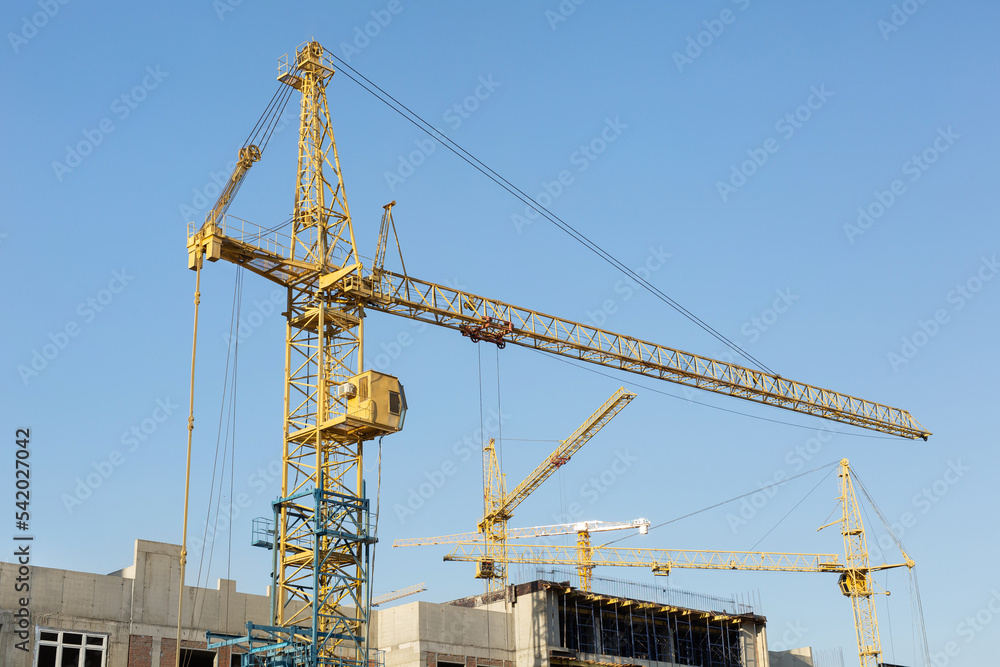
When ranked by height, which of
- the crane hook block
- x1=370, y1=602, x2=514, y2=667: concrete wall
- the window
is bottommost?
the window

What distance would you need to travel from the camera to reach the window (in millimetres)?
45219

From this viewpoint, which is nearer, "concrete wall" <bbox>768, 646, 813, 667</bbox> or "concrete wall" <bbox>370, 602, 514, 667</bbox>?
"concrete wall" <bbox>370, 602, 514, 667</bbox>

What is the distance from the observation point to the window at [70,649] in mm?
45219

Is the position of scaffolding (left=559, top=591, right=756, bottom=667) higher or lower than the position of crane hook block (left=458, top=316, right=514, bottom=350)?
lower

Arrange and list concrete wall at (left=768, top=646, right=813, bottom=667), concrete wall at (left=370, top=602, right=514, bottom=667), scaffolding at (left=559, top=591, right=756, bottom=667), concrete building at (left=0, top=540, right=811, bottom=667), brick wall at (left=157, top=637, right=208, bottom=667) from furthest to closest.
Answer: concrete wall at (left=768, top=646, right=813, bottom=667)
scaffolding at (left=559, top=591, right=756, bottom=667)
concrete wall at (left=370, top=602, right=514, bottom=667)
brick wall at (left=157, top=637, right=208, bottom=667)
concrete building at (left=0, top=540, right=811, bottom=667)

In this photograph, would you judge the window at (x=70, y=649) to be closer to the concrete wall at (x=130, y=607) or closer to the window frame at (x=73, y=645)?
the window frame at (x=73, y=645)

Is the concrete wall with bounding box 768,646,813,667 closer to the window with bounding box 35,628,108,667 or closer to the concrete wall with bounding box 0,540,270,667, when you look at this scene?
the concrete wall with bounding box 0,540,270,667

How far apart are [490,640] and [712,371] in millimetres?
29707

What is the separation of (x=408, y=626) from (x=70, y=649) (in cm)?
1748

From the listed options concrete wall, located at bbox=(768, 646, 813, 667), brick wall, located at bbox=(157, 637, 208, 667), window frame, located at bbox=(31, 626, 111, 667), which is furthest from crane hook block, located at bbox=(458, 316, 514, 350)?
concrete wall, located at bbox=(768, 646, 813, 667)

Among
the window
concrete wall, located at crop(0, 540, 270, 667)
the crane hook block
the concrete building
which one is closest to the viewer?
concrete wall, located at crop(0, 540, 270, 667)

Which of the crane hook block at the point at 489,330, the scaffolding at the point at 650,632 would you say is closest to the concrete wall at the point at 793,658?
the scaffolding at the point at 650,632

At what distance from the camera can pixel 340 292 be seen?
58.3 metres

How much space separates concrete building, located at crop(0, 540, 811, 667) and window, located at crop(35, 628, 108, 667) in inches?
1.6
